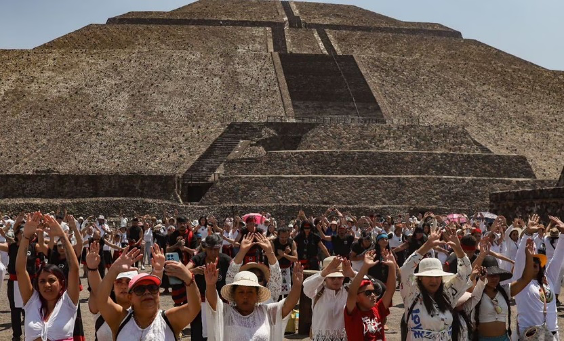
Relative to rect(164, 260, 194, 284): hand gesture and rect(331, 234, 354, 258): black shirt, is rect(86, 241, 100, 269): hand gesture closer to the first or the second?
rect(164, 260, 194, 284): hand gesture

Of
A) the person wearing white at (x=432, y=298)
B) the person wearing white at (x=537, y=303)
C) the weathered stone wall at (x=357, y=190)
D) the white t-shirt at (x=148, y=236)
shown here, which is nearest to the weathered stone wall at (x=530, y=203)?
the weathered stone wall at (x=357, y=190)

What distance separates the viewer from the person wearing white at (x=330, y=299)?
22.7 ft

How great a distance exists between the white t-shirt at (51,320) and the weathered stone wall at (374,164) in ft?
95.6

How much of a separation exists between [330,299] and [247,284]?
1088 millimetres

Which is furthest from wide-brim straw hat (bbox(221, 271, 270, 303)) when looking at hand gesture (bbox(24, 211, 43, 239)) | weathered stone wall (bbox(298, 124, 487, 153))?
weathered stone wall (bbox(298, 124, 487, 153))

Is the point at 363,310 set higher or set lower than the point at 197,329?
higher

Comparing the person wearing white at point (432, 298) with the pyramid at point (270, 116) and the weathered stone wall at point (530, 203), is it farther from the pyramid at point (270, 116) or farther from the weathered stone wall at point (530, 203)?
the pyramid at point (270, 116)

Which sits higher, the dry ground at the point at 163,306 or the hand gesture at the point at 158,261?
the hand gesture at the point at 158,261

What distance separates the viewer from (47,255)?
10.8 m

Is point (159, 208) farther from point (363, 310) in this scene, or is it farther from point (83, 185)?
point (363, 310)

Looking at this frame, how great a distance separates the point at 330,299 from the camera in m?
7.05

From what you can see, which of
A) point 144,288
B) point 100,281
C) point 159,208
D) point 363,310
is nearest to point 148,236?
point 159,208

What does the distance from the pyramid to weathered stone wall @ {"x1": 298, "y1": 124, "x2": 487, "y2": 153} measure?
91 millimetres

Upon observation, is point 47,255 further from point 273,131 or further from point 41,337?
point 273,131
